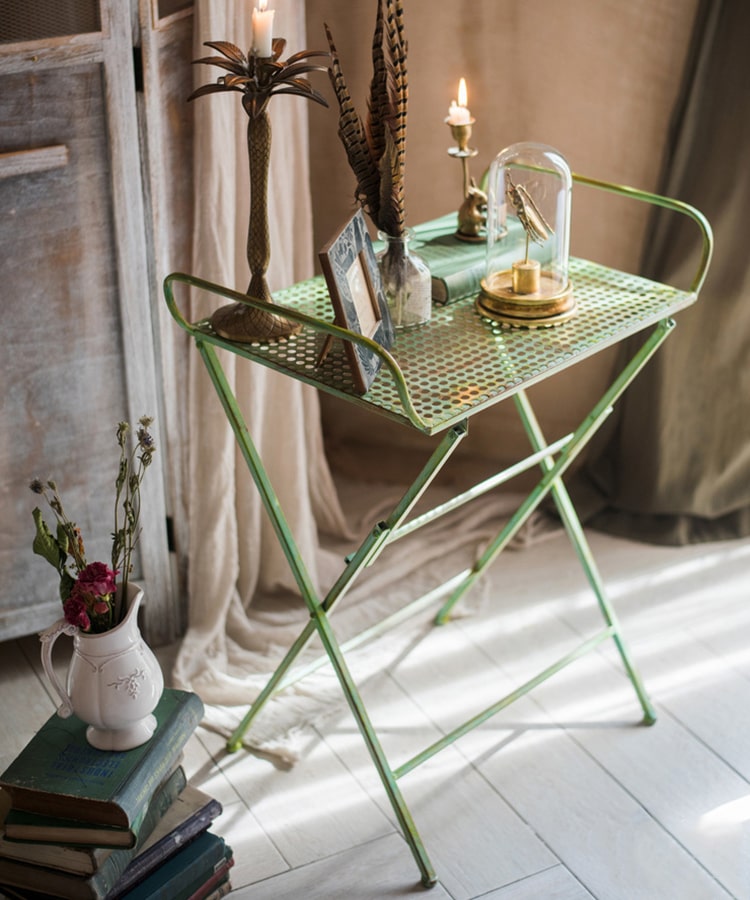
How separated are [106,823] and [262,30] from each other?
3.95ft

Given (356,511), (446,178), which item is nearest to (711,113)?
(446,178)

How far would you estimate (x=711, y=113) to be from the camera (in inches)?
109

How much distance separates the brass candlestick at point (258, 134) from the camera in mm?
1929

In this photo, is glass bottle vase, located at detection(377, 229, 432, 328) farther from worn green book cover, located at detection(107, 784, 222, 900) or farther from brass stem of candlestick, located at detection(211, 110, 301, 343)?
worn green book cover, located at detection(107, 784, 222, 900)

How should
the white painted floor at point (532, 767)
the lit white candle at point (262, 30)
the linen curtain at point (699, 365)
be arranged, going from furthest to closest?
the linen curtain at point (699, 365) < the white painted floor at point (532, 767) < the lit white candle at point (262, 30)

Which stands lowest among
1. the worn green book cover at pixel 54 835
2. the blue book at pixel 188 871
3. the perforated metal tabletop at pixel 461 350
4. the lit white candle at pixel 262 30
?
the blue book at pixel 188 871

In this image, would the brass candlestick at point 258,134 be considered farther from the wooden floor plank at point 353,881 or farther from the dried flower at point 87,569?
the wooden floor plank at point 353,881

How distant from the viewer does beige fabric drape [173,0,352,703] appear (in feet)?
7.83

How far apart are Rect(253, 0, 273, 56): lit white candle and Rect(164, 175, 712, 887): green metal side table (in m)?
0.36

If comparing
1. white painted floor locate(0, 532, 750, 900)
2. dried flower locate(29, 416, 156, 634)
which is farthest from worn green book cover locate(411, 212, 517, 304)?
white painted floor locate(0, 532, 750, 900)

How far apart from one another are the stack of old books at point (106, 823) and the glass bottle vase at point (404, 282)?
0.76 m

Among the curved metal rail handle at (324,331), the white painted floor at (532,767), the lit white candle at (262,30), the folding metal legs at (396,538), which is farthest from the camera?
the white painted floor at (532,767)

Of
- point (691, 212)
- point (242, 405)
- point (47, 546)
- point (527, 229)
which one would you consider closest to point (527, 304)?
point (527, 229)

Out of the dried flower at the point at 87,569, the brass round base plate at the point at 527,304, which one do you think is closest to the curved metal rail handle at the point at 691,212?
the brass round base plate at the point at 527,304
